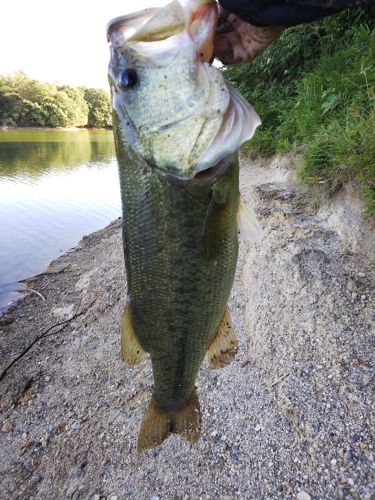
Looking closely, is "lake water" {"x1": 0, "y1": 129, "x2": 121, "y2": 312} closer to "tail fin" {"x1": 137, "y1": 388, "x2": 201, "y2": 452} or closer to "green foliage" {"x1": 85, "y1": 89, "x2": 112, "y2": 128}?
"tail fin" {"x1": 137, "y1": 388, "x2": 201, "y2": 452}

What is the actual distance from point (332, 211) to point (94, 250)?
8.66 metres

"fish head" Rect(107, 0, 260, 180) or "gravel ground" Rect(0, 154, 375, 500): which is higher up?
"fish head" Rect(107, 0, 260, 180)

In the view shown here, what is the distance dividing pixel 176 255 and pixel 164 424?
4.29 feet

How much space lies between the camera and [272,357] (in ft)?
11.6

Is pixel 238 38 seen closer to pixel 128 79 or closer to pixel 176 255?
pixel 128 79

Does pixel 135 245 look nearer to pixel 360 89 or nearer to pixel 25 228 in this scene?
pixel 360 89

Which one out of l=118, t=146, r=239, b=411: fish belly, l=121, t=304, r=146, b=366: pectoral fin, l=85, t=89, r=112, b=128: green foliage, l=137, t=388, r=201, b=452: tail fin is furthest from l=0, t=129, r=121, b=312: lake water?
l=85, t=89, r=112, b=128: green foliage

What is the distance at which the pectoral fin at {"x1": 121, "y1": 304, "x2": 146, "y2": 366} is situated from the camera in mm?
2150

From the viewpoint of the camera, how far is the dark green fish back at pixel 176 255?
176cm

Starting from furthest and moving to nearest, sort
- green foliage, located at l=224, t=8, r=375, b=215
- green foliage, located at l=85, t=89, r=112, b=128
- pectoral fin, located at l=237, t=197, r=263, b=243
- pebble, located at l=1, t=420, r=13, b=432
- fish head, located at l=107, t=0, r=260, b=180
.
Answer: green foliage, located at l=85, t=89, r=112, b=128
pebble, located at l=1, t=420, r=13, b=432
green foliage, located at l=224, t=8, r=375, b=215
pectoral fin, located at l=237, t=197, r=263, b=243
fish head, located at l=107, t=0, r=260, b=180

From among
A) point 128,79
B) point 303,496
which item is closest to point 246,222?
point 128,79

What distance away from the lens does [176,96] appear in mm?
1655

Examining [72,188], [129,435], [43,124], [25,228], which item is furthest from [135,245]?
[43,124]

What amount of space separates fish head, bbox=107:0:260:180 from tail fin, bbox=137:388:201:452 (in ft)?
5.36
